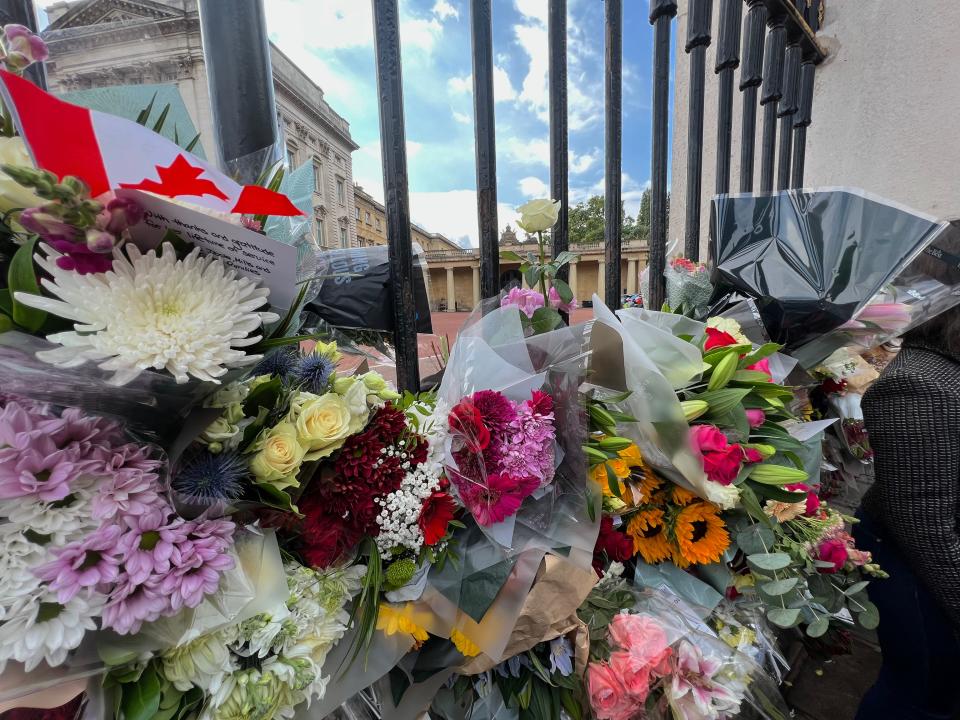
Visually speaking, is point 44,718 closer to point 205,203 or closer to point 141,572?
point 141,572

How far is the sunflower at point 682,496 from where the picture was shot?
97 cm

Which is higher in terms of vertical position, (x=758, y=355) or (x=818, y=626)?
(x=758, y=355)

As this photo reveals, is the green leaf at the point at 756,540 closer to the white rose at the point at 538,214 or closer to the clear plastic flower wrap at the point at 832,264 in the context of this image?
the clear plastic flower wrap at the point at 832,264

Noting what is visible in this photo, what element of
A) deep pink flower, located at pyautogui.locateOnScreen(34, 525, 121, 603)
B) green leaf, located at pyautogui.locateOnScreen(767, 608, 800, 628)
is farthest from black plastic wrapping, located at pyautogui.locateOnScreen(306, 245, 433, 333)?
green leaf, located at pyautogui.locateOnScreen(767, 608, 800, 628)

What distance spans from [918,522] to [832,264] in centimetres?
80

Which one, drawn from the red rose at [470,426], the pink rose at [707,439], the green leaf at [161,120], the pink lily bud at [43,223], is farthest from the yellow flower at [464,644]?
the green leaf at [161,120]

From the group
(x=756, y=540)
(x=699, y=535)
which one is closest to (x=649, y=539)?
(x=699, y=535)

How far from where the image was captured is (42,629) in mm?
448

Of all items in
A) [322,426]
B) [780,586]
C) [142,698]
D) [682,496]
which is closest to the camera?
[142,698]

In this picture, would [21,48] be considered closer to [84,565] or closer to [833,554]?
[84,565]

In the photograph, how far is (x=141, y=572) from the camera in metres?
0.49

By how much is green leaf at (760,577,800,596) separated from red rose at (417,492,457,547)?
26.6 inches

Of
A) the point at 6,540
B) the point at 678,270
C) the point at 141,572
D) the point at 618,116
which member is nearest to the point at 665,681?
the point at 141,572

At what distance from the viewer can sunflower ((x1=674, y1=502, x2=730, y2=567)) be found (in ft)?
3.11
